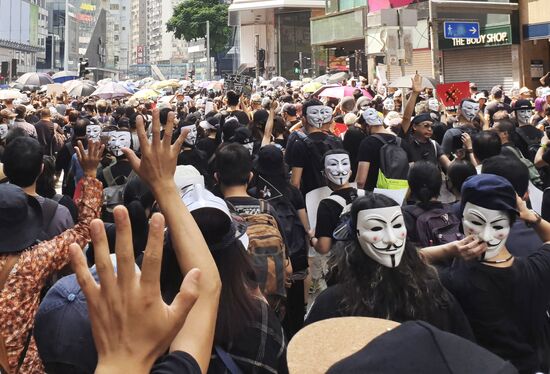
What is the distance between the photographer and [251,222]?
360 cm

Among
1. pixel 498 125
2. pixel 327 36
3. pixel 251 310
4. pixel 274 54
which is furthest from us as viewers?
pixel 274 54

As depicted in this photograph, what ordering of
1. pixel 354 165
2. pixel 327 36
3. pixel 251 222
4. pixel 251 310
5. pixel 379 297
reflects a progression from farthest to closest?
pixel 327 36, pixel 354 165, pixel 251 222, pixel 379 297, pixel 251 310

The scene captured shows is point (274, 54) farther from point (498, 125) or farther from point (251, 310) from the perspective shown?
point (251, 310)

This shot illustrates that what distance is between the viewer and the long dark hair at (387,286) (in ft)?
8.36

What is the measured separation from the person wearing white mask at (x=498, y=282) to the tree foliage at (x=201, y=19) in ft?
282

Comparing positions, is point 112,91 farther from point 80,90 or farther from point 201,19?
point 201,19

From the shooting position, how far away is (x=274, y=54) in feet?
217

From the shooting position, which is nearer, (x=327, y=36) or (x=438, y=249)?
(x=438, y=249)

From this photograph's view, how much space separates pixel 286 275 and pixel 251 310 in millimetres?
1681

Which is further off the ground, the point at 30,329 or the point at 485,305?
the point at 485,305

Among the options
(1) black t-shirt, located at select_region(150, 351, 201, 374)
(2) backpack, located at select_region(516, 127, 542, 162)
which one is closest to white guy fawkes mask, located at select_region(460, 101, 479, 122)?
(2) backpack, located at select_region(516, 127, 542, 162)

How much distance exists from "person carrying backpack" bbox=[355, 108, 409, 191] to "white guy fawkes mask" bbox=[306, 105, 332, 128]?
39 centimetres

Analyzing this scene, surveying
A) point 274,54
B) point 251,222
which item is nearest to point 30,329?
point 251,222

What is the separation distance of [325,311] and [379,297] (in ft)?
0.72
